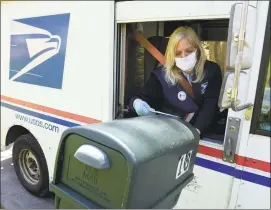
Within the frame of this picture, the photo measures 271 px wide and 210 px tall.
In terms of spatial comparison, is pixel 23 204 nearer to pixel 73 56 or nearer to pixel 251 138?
pixel 73 56

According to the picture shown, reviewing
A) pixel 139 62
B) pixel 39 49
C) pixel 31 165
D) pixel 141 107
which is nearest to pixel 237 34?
pixel 141 107

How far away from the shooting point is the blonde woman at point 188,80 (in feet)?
6.58

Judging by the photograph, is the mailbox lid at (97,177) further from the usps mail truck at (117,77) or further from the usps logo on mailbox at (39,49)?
the usps logo on mailbox at (39,49)

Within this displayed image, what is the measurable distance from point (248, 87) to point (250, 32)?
1.15 ft

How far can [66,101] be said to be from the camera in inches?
101

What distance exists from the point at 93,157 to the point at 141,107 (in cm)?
90

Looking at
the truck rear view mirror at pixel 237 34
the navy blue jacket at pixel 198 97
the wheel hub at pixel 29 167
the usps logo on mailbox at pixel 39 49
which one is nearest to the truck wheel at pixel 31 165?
the wheel hub at pixel 29 167

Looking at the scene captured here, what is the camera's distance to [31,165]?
3.38 meters

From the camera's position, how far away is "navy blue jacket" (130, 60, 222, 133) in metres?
1.95

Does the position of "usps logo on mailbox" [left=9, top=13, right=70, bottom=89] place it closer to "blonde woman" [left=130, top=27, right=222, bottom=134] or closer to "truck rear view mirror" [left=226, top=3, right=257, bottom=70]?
"blonde woman" [left=130, top=27, right=222, bottom=134]

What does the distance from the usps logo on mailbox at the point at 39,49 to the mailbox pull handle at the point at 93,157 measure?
5.01ft

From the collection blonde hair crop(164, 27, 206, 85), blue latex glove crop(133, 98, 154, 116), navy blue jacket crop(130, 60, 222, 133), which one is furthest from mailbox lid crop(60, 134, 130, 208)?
blonde hair crop(164, 27, 206, 85)

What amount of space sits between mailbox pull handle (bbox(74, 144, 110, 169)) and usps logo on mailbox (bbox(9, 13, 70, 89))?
153 cm

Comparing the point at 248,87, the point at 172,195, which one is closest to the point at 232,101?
the point at 248,87
